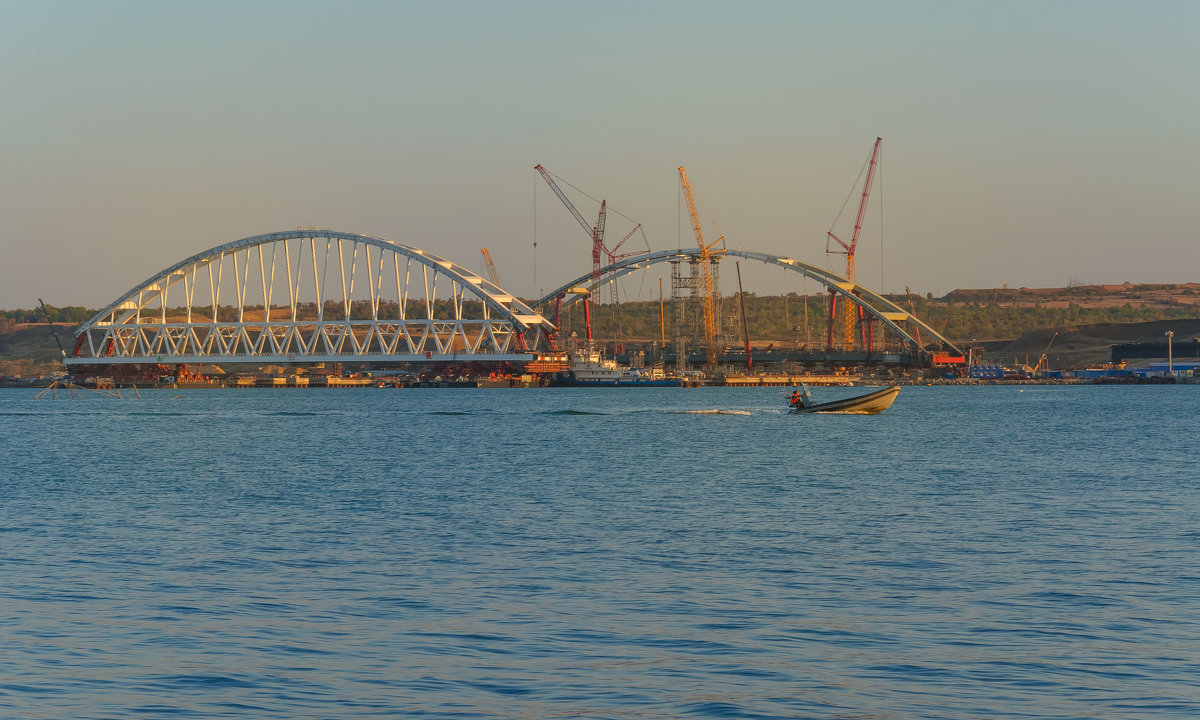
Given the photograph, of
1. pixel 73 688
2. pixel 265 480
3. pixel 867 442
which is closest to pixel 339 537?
pixel 73 688

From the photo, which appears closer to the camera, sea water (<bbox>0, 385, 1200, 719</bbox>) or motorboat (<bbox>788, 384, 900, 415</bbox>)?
sea water (<bbox>0, 385, 1200, 719</bbox>)

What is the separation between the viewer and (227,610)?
2322cm

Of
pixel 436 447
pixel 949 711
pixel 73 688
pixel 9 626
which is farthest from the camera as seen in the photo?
pixel 436 447

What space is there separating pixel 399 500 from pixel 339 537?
1022 centimetres

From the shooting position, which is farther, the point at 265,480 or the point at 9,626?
the point at 265,480

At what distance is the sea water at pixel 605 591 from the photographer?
57.2 feet

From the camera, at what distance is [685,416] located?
120 meters

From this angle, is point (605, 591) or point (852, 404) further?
point (852, 404)

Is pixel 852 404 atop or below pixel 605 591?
atop

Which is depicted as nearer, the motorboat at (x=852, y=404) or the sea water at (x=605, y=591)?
the sea water at (x=605, y=591)

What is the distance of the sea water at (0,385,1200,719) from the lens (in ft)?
57.2

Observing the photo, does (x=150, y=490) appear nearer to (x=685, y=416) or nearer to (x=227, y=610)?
(x=227, y=610)

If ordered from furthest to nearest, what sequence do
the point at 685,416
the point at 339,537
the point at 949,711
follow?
the point at 685,416, the point at 339,537, the point at 949,711

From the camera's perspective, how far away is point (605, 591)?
2481 cm
